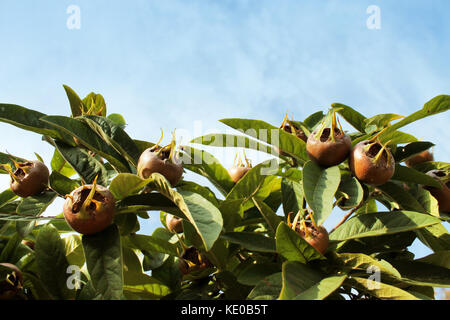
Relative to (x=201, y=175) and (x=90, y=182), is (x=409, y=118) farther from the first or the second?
(x=90, y=182)

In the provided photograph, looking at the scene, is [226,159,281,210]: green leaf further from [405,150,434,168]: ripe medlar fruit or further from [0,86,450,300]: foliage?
[405,150,434,168]: ripe medlar fruit

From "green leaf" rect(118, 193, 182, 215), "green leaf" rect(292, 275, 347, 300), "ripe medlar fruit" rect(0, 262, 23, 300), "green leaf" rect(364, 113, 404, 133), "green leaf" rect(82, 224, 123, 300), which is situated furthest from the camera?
"green leaf" rect(364, 113, 404, 133)

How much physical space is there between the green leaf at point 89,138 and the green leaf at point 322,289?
3.01 feet

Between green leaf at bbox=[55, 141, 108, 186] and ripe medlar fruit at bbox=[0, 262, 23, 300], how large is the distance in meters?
0.45

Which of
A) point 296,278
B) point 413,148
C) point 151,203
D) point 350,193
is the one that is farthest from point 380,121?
point 151,203

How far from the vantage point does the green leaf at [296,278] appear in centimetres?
143

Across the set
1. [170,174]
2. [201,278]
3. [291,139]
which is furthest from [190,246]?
[291,139]

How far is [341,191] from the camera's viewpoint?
191 cm

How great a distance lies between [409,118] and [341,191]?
18.7 inches

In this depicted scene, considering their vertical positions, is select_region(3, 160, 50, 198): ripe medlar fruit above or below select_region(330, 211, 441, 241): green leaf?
above

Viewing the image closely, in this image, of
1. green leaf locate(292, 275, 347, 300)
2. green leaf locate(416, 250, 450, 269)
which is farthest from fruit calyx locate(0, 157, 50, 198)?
green leaf locate(416, 250, 450, 269)

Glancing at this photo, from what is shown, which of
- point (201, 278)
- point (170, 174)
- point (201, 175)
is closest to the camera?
point (170, 174)

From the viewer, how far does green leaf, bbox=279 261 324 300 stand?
1434mm

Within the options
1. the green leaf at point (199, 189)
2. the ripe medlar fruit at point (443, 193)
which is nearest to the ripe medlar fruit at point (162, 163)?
the green leaf at point (199, 189)
